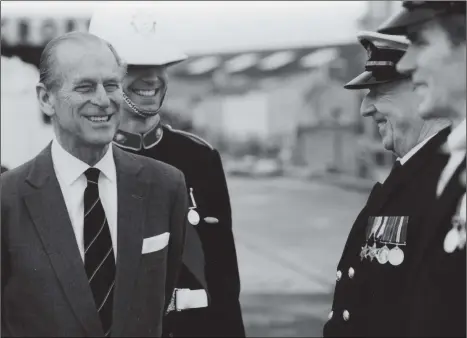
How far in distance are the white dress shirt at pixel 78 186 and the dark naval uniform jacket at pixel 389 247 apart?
0.70m

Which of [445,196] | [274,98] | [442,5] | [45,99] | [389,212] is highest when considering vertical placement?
[442,5]

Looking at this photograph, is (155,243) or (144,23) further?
(144,23)

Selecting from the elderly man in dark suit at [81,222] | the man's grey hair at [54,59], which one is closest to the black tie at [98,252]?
the elderly man in dark suit at [81,222]

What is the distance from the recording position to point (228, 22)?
4938mm

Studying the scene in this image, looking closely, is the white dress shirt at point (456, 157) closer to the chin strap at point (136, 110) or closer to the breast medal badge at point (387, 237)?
the breast medal badge at point (387, 237)

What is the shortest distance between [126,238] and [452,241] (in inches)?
33.6

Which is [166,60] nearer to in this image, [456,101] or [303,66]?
[456,101]

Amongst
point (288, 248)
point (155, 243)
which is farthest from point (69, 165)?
point (288, 248)

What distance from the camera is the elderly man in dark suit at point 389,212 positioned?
2.29m

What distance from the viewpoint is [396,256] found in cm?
231

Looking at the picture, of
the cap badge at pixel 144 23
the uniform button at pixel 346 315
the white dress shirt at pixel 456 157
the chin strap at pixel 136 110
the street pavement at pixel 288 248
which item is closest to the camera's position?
the white dress shirt at pixel 456 157

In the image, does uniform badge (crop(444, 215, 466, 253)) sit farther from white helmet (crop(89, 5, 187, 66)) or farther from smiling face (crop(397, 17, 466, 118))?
white helmet (crop(89, 5, 187, 66))

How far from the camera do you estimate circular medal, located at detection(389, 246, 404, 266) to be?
90.7 inches

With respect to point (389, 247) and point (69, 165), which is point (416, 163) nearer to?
point (389, 247)
